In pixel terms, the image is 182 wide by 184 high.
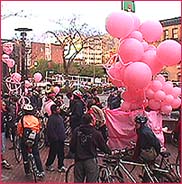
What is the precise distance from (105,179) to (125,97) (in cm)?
389

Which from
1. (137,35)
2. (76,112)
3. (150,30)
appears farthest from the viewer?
(76,112)

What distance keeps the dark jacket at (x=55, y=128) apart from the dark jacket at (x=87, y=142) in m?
2.67

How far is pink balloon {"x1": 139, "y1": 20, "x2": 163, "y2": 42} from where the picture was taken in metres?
10.6

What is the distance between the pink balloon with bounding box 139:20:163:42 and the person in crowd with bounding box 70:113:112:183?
A: 4096mm

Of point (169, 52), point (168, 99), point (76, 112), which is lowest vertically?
point (76, 112)

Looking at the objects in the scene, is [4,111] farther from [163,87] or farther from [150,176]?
[150,176]

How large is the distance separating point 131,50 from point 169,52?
0.81 meters

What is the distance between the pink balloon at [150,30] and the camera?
10.6 meters

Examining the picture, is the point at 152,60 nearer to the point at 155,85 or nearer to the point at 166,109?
the point at 155,85

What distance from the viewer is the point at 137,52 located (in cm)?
990

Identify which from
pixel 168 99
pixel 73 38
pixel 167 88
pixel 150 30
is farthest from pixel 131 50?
pixel 73 38

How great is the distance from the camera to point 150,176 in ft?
23.9

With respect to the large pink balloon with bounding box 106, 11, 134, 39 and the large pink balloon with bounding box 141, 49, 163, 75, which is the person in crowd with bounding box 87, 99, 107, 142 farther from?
the large pink balloon with bounding box 106, 11, 134, 39

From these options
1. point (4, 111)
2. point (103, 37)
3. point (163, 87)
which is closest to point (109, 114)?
point (163, 87)
